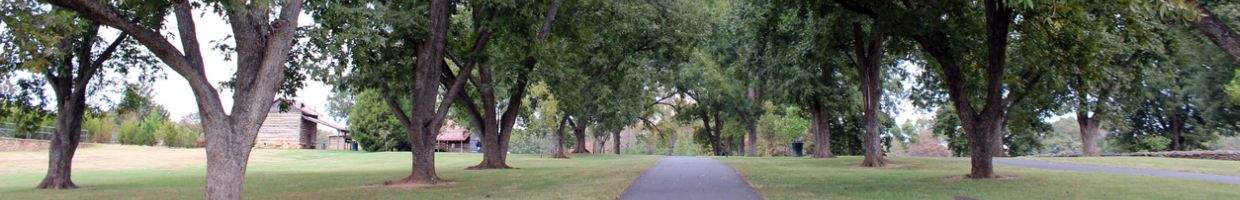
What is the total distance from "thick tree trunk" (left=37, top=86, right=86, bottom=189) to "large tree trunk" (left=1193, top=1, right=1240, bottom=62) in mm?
19286

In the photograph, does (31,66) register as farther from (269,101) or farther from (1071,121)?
(1071,121)

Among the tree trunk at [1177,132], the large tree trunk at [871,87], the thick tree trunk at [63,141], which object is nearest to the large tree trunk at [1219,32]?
the large tree trunk at [871,87]

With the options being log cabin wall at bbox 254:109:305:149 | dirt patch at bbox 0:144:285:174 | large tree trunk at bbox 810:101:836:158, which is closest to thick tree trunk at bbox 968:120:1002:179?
large tree trunk at bbox 810:101:836:158

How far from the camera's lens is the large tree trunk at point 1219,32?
7.45m

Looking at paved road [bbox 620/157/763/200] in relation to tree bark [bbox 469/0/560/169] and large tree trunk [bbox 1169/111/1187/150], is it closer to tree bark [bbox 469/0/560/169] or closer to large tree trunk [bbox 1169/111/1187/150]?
tree bark [bbox 469/0/560/169]

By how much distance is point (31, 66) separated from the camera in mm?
9945

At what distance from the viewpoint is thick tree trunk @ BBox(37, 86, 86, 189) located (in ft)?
56.3

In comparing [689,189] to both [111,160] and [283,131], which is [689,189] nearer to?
[111,160]

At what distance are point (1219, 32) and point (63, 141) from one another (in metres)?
19.5

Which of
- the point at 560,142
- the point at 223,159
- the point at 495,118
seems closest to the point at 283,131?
the point at 560,142

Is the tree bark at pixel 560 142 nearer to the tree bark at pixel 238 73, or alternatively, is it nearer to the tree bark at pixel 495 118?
the tree bark at pixel 495 118

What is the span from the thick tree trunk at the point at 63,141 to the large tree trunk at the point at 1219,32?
19.3 metres

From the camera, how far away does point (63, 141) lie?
17250 millimetres

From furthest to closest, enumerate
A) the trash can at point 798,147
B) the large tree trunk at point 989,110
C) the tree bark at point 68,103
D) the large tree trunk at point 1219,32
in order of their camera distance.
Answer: the trash can at point 798,147 < the tree bark at point 68,103 < the large tree trunk at point 989,110 < the large tree trunk at point 1219,32
